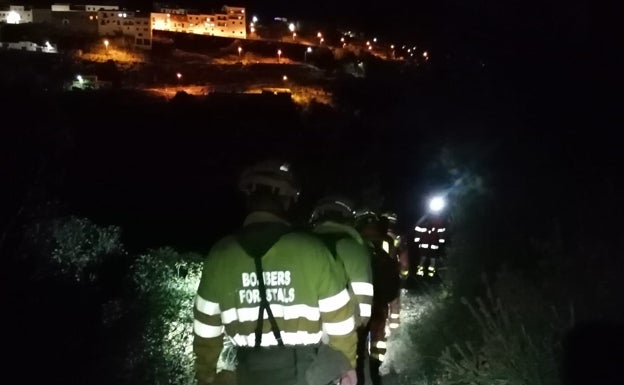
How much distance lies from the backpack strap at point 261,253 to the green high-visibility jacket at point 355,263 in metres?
1.17

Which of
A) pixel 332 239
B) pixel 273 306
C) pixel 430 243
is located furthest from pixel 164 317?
pixel 273 306

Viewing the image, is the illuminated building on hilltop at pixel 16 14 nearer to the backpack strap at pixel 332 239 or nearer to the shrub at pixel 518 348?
the shrub at pixel 518 348

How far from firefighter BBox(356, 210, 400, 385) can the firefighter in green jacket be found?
2623 millimetres

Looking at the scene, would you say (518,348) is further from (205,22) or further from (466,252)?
(205,22)

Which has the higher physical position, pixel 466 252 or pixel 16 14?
pixel 16 14

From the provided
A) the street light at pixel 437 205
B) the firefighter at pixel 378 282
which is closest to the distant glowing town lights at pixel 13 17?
the street light at pixel 437 205

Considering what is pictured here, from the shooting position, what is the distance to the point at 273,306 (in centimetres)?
400

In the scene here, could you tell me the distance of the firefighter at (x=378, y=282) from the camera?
6.72 metres

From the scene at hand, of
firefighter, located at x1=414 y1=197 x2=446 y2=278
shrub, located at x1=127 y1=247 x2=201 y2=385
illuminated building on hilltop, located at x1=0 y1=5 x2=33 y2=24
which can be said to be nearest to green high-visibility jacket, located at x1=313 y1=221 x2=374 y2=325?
shrub, located at x1=127 y1=247 x2=201 y2=385

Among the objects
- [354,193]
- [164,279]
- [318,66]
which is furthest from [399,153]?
[318,66]

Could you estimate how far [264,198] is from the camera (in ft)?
13.4

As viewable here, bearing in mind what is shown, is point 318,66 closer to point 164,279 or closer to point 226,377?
point 164,279

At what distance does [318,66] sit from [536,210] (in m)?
96.5

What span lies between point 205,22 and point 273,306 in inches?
5232
